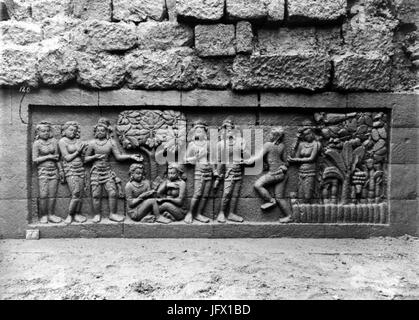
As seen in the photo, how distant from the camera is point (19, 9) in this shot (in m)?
4.72

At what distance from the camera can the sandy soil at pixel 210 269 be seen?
3387 mm

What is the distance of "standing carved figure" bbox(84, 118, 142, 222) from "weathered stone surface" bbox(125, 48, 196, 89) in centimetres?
73

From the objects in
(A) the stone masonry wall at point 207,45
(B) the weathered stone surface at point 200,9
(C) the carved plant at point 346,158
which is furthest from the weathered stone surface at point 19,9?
(C) the carved plant at point 346,158

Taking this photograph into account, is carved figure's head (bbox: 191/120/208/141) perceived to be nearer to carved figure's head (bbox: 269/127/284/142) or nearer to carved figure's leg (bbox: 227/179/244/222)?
carved figure's leg (bbox: 227/179/244/222)

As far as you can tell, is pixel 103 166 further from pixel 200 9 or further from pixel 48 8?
pixel 200 9

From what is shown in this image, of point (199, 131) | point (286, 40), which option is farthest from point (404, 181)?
point (199, 131)

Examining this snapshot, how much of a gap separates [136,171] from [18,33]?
2.30m

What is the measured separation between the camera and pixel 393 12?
4.73 metres

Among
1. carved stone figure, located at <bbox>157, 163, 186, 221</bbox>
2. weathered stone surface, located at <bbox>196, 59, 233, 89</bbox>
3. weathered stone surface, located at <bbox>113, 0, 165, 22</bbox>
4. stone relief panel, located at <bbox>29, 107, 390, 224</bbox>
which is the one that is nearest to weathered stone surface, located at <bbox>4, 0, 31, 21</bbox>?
weathered stone surface, located at <bbox>113, 0, 165, 22</bbox>

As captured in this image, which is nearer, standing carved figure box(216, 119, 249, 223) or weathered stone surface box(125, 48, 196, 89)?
weathered stone surface box(125, 48, 196, 89)

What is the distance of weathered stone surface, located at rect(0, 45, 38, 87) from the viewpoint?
14.7 feet

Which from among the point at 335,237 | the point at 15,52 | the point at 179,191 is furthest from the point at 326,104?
the point at 15,52

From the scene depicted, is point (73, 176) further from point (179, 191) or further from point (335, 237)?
point (335, 237)

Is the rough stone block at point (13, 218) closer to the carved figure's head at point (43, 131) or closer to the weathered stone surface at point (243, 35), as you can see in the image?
the carved figure's head at point (43, 131)
